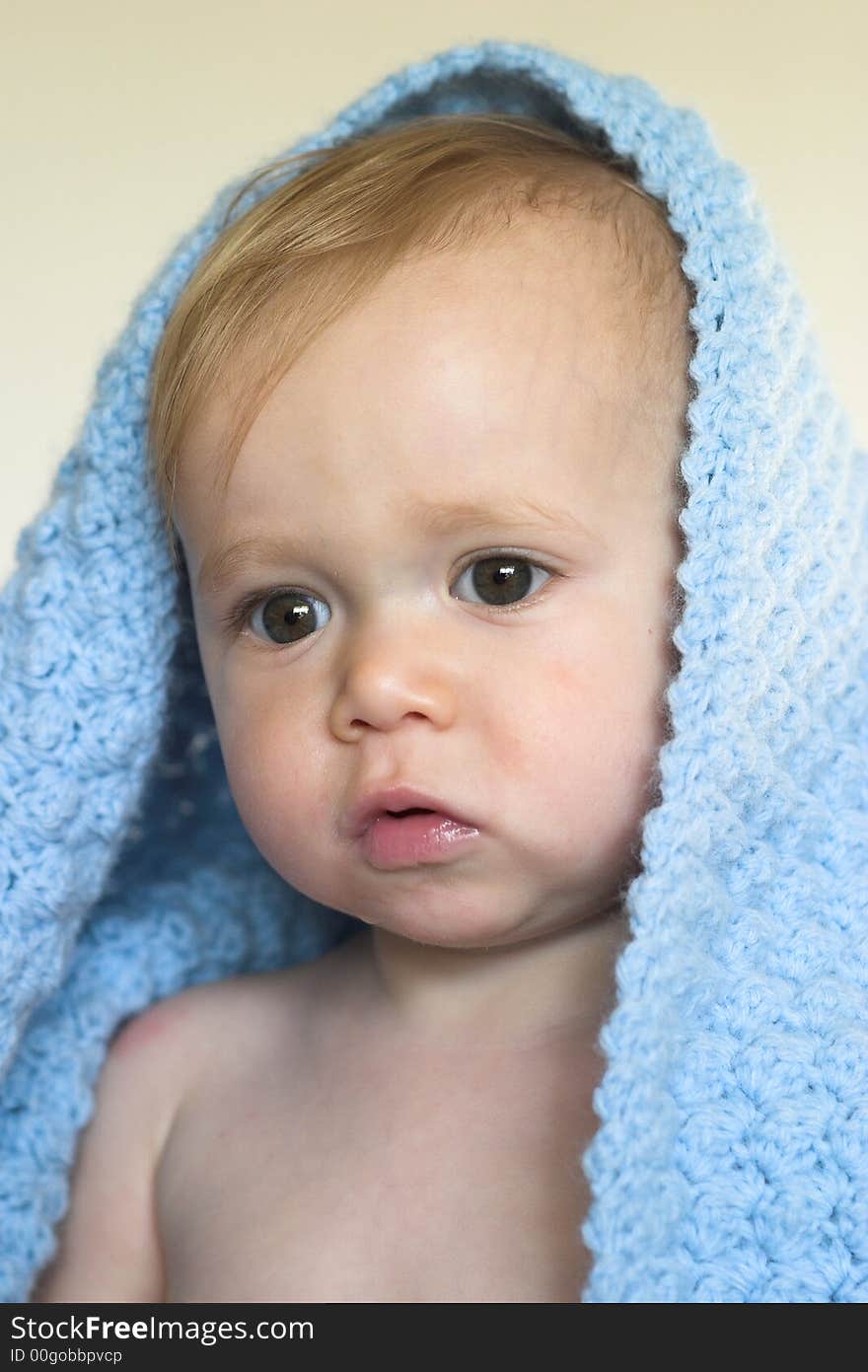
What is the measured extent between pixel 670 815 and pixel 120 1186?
584 millimetres

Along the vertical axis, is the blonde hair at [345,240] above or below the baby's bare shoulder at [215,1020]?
above

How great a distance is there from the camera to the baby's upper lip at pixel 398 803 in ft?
3.34

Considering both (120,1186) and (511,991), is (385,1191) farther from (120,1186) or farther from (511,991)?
(120,1186)

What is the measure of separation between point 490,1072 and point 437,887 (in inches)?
6.5

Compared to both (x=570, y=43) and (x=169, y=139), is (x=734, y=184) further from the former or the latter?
(x=169, y=139)

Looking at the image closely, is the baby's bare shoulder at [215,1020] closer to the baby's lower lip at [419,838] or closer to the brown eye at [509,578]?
the baby's lower lip at [419,838]

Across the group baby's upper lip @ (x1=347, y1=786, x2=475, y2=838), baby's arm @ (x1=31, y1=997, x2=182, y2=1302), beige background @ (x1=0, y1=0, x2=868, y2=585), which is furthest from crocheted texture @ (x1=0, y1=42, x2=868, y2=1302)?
beige background @ (x1=0, y1=0, x2=868, y2=585)

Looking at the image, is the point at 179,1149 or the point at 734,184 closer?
the point at 734,184

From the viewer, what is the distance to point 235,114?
6.77 ft

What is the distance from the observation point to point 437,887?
3.45 feet

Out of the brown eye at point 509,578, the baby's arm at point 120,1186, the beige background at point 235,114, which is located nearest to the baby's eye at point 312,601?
the brown eye at point 509,578

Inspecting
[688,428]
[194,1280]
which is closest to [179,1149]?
[194,1280]

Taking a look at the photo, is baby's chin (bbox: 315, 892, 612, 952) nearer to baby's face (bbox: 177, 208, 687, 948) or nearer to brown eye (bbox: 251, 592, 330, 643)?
baby's face (bbox: 177, 208, 687, 948)
